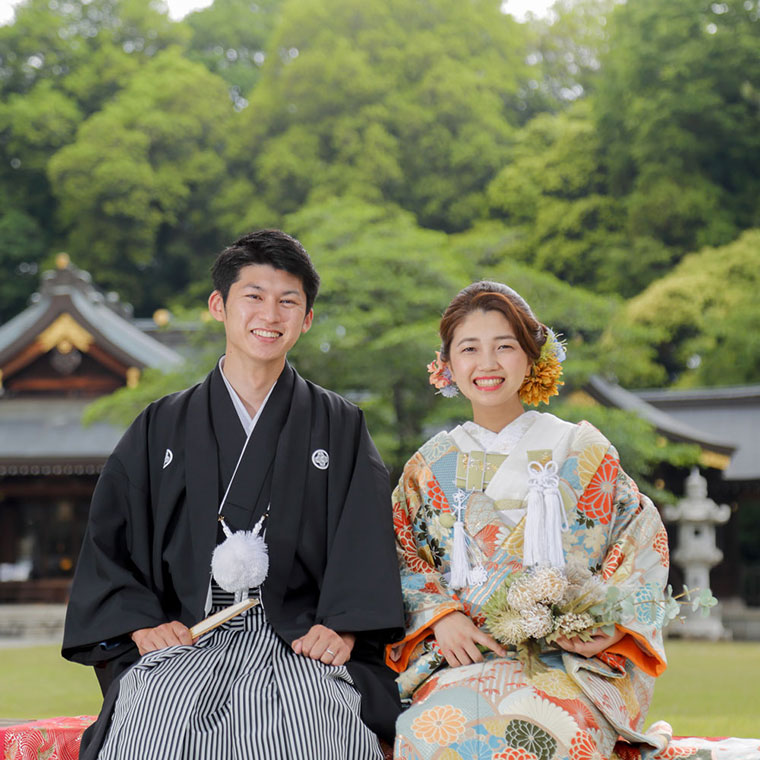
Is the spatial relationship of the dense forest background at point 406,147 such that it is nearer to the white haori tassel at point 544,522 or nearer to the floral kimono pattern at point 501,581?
the floral kimono pattern at point 501,581

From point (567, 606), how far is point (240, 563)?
949mm

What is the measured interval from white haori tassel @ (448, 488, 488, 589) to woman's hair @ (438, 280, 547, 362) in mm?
629

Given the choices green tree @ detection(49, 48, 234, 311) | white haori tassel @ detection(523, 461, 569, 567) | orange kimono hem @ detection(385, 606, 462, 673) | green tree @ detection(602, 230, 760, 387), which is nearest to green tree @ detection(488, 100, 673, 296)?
green tree @ detection(602, 230, 760, 387)

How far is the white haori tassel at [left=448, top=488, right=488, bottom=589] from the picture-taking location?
10.1 ft

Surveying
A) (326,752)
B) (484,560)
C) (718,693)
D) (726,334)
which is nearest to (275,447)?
(484,560)

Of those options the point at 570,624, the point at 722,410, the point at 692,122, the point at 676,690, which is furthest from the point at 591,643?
the point at 692,122

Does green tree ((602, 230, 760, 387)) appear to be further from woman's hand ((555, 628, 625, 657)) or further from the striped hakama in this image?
the striped hakama

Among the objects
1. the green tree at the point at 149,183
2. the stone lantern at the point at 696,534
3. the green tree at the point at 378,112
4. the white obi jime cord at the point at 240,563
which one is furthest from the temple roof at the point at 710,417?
the white obi jime cord at the point at 240,563

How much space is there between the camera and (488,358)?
3182 mm

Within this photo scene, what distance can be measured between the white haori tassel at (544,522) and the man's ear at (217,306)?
114 centimetres

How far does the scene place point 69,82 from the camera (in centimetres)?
2883

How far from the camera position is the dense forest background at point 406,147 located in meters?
23.8

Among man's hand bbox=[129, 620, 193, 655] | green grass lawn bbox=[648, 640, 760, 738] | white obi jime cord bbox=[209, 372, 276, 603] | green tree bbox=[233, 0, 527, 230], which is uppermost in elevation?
green tree bbox=[233, 0, 527, 230]

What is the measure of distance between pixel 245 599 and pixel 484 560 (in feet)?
2.45
